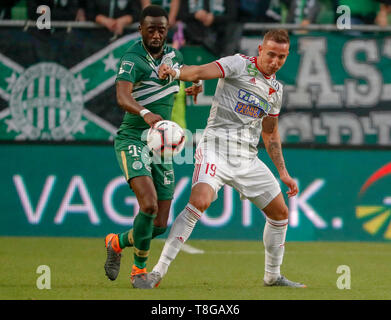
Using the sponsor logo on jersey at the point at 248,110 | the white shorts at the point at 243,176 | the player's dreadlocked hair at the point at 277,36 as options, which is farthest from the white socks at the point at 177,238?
the player's dreadlocked hair at the point at 277,36

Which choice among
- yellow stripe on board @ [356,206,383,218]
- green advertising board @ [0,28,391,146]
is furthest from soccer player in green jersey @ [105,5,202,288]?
yellow stripe on board @ [356,206,383,218]

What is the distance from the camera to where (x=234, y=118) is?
7.41m

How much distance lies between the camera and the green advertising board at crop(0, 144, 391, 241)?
11570 millimetres

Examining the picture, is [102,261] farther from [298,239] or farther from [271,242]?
[298,239]

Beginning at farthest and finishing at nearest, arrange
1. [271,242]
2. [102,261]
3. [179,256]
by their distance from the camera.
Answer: [179,256] → [102,261] → [271,242]

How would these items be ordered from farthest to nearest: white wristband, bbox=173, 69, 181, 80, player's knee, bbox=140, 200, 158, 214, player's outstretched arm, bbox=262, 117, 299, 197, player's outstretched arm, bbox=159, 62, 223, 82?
player's outstretched arm, bbox=262, 117, 299, 197 → player's knee, bbox=140, 200, 158, 214 → white wristband, bbox=173, 69, 181, 80 → player's outstretched arm, bbox=159, 62, 223, 82

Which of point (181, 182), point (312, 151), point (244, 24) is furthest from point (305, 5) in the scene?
point (181, 182)

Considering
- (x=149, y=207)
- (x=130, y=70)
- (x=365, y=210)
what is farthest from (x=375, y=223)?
(x=130, y=70)

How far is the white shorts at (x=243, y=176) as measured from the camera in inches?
283

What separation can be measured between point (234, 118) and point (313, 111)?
455 cm

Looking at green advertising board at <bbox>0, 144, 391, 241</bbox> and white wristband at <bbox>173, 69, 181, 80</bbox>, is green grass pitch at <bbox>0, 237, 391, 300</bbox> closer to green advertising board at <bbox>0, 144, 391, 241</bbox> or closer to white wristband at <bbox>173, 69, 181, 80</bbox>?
green advertising board at <bbox>0, 144, 391, 241</bbox>

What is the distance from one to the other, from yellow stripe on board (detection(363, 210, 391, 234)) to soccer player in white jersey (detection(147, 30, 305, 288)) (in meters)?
4.43

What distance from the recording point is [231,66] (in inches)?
282

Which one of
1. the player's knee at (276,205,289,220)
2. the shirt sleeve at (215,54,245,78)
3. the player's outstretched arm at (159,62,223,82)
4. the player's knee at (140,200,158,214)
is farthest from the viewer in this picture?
the player's knee at (276,205,289,220)
